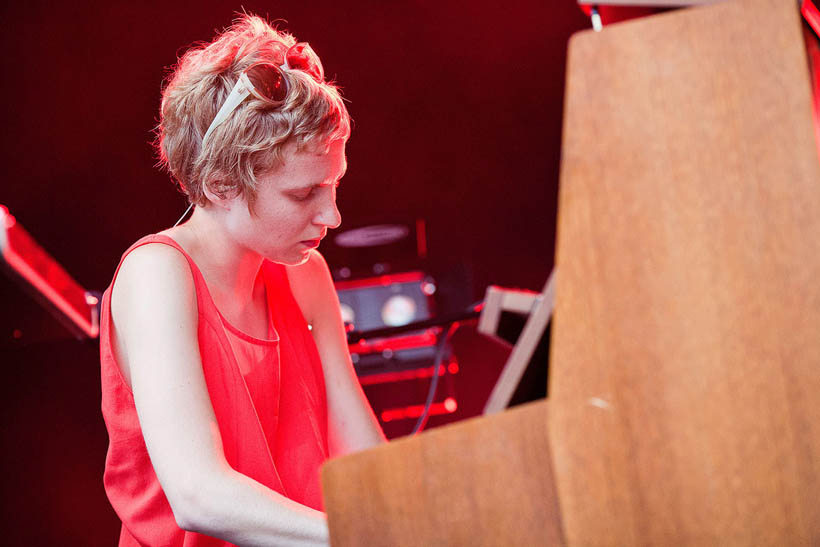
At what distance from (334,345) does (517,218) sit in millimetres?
2568

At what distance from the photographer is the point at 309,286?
1.49 meters

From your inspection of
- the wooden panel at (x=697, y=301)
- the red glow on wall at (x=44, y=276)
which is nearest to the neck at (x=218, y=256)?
the wooden panel at (x=697, y=301)

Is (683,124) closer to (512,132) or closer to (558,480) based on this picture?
(558,480)

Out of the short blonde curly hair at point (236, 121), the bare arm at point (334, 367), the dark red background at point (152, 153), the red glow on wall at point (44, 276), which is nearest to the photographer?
the short blonde curly hair at point (236, 121)

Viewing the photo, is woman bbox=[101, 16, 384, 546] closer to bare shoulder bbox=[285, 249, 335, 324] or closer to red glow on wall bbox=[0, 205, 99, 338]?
bare shoulder bbox=[285, 249, 335, 324]

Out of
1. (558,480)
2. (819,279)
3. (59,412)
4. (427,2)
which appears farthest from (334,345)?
(427,2)

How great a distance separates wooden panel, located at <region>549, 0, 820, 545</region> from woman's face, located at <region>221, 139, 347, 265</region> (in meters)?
0.56

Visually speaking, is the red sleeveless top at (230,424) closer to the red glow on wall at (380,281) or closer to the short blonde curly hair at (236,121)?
the short blonde curly hair at (236,121)

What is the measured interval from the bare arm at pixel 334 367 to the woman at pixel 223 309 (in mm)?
72

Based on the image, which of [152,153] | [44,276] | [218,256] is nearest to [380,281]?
[152,153]

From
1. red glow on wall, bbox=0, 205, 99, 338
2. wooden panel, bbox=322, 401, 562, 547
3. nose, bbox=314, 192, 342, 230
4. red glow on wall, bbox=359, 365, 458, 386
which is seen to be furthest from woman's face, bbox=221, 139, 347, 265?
red glow on wall, bbox=359, 365, 458, 386

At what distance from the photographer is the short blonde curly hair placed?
3.83ft

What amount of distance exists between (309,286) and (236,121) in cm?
40

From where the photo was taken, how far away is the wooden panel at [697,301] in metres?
0.66
